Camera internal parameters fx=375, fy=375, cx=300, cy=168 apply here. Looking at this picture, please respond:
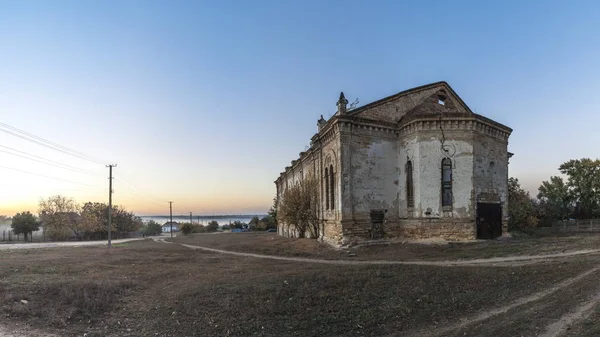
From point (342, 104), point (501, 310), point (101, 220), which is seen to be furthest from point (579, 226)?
point (101, 220)

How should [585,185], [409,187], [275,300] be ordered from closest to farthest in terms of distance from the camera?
1. [275,300]
2. [409,187]
3. [585,185]

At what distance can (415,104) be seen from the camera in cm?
2792

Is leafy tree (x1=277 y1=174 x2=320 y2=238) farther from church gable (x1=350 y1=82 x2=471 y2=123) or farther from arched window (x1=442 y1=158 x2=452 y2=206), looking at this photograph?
arched window (x1=442 y1=158 x2=452 y2=206)

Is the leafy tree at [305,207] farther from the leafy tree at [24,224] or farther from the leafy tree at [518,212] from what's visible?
the leafy tree at [24,224]

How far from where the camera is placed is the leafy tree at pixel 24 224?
7019 centimetres

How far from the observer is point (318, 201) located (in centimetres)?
2973

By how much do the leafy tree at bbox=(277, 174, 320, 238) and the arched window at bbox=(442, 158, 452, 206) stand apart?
976 centimetres

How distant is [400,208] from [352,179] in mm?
3997

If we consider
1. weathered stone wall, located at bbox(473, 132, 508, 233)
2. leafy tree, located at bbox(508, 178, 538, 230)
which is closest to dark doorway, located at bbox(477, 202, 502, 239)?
weathered stone wall, located at bbox(473, 132, 508, 233)

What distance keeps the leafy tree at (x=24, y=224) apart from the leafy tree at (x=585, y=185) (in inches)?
3533

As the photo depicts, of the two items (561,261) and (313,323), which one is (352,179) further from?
(313,323)

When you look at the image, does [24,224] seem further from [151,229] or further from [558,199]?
[558,199]

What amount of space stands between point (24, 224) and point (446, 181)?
77.0m

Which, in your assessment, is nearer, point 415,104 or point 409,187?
point 409,187
